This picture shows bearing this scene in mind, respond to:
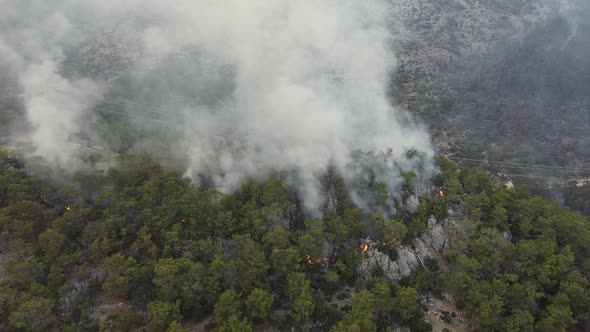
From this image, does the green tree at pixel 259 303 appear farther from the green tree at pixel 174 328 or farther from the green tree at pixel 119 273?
the green tree at pixel 119 273

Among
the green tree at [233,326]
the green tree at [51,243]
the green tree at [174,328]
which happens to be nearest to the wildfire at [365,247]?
the green tree at [233,326]

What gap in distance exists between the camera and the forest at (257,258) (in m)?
34.3

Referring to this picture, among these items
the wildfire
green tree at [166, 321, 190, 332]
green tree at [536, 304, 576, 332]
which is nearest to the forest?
green tree at [536, 304, 576, 332]

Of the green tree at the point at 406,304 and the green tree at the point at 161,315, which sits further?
the green tree at the point at 406,304

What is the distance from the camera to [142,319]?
34.4 m

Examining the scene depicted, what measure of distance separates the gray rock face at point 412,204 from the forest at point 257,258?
64 cm

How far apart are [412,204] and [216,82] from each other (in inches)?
1772

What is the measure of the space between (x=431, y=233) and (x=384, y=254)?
6510 mm

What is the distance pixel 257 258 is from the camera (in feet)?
122

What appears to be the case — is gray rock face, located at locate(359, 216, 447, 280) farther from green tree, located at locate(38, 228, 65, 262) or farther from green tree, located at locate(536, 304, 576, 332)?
green tree, located at locate(38, 228, 65, 262)

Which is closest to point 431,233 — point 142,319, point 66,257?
point 142,319

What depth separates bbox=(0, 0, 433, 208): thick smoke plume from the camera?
5359 cm

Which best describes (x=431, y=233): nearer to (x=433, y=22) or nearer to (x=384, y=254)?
(x=384, y=254)

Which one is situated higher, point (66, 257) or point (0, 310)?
point (66, 257)
